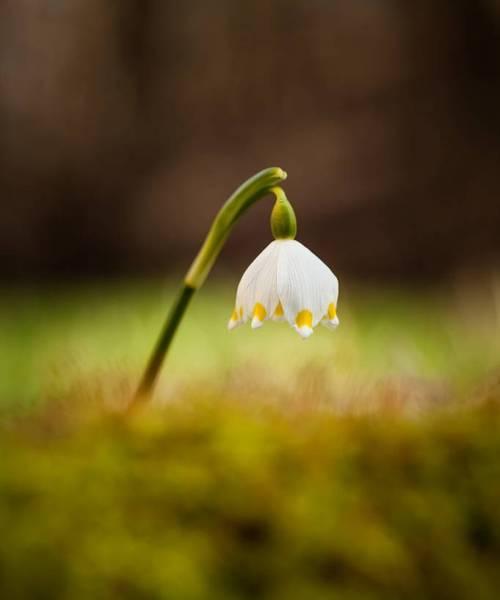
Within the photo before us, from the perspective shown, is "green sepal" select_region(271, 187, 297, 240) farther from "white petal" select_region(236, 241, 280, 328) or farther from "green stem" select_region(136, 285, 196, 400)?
"green stem" select_region(136, 285, 196, 400)

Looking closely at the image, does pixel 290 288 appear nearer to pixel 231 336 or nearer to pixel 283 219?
pixel 283 219

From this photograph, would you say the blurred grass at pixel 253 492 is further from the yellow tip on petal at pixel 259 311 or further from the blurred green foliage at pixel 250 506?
the yellow tip on petal at pixel 259 311

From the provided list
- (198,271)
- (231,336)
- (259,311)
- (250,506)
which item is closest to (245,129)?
(231,336)

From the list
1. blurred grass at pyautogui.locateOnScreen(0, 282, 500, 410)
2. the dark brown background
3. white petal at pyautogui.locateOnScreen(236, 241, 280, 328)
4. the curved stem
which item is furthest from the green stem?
the dark brown background

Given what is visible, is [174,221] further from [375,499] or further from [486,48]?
[375,499]

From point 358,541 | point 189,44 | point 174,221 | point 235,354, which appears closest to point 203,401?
point 358,541

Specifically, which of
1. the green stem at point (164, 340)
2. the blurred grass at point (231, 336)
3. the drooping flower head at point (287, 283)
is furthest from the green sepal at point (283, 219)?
the blurred grass at point (231, 336)
